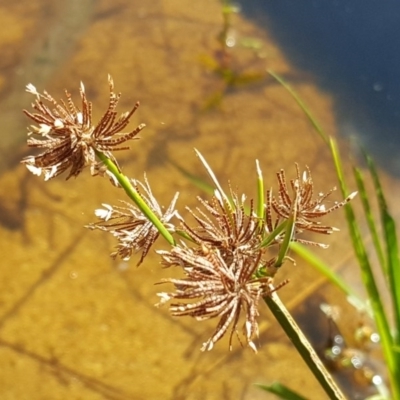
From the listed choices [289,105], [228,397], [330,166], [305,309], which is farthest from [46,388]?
[289,105]

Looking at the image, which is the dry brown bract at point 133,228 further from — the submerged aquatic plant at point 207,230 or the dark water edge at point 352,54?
the dark water edge at point 352,54

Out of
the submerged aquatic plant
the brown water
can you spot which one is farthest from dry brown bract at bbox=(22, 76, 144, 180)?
the brown water

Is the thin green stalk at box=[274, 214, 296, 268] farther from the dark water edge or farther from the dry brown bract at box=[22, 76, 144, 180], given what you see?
the dark water edge

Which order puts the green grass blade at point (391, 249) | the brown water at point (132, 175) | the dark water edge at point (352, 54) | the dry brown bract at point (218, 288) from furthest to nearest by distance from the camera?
the dark water edge at point (352, 54) < the brown water at point (132, 175) < the green grass blade at point (391, 249) < the dry brown bract at point (218, 288)

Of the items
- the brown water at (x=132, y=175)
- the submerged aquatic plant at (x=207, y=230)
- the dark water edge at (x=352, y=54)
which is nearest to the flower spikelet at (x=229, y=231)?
the submerged aquatic plant at (x=207, y=230)

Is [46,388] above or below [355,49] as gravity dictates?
below

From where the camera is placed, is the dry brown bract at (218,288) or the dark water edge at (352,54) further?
the dark water edge at (352,54)

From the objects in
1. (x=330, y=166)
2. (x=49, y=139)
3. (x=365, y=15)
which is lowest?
(x=49, y=139)

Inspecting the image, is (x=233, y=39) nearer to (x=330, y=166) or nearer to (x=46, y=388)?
(x=330, y=166)
